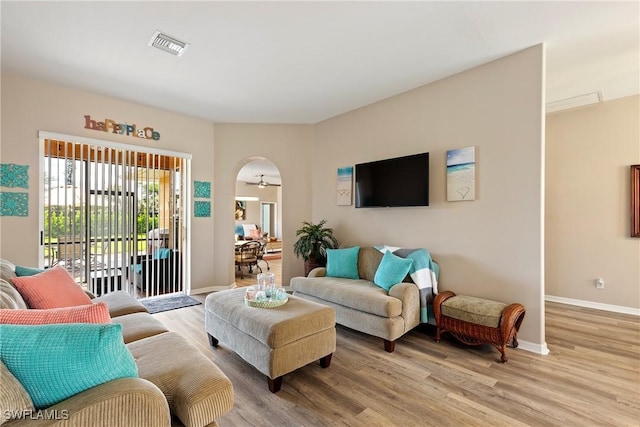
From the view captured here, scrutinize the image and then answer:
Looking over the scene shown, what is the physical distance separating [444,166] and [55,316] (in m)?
3.57

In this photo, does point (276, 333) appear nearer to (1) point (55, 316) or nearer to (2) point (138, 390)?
(2) point (138, 390)

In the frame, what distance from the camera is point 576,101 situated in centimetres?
389

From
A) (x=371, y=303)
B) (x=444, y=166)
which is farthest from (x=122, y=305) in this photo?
(x=444, y=166)

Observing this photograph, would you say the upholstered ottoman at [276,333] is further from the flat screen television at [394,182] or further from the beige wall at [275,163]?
the beige wall at [275,163]

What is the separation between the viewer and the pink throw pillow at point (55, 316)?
1.16 metres

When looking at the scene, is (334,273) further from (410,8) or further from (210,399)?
(410,8)

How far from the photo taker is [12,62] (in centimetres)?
306

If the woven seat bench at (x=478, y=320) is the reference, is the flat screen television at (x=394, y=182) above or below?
above

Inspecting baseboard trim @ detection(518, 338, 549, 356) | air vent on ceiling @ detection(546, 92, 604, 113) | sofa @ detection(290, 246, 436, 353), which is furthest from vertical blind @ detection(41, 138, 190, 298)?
air vent on ceiling @ detection(546, 92, 604, 113)

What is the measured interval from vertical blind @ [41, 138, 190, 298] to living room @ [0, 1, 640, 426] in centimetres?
19

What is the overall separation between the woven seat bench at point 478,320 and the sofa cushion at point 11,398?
2.99 m

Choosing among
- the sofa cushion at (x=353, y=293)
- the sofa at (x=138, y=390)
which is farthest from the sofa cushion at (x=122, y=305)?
the sofa cushion at (x=353, y=293)

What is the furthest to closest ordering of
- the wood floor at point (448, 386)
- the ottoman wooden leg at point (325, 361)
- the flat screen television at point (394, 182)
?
1. the flat screen television at point (394, 182)
2. the ottoman wooden leg at point (325, 361)
3. the wood floor at point (448, 386)

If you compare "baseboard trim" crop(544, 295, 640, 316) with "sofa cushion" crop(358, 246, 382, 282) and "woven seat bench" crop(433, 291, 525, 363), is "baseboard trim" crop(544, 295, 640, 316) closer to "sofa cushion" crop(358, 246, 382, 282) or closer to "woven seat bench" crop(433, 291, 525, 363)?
"woven seat bench" crop(433, 291, 525, 363)
